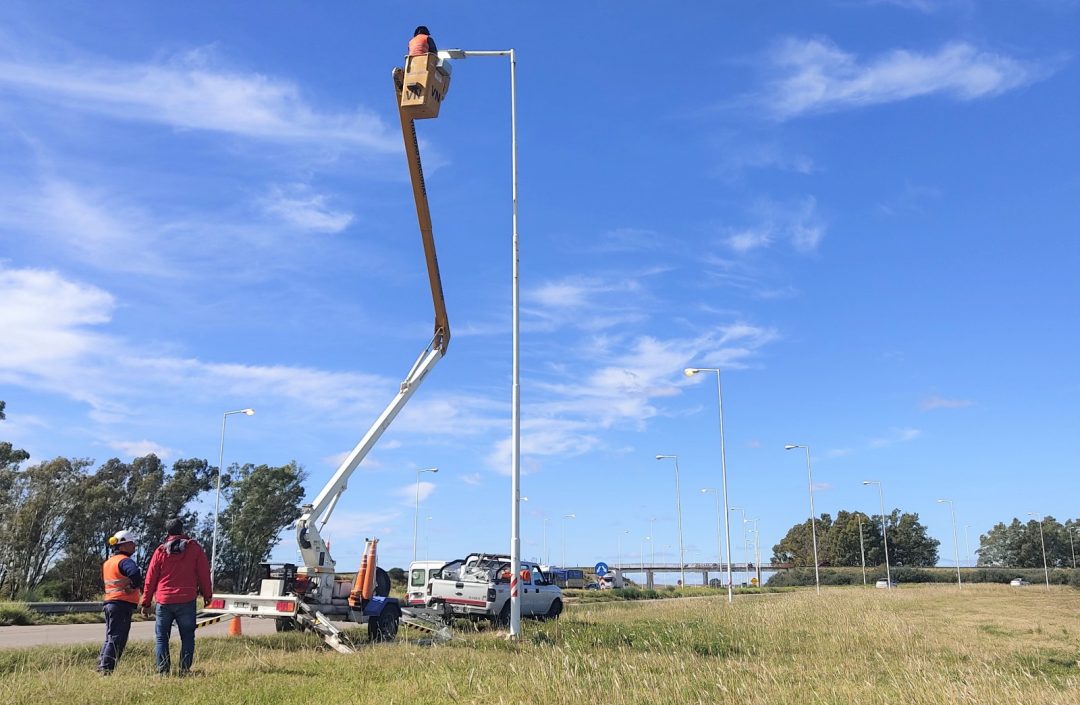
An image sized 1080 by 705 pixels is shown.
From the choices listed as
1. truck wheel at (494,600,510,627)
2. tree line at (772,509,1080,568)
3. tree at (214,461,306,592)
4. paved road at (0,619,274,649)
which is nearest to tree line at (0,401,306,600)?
tree at (214,461,306,592)

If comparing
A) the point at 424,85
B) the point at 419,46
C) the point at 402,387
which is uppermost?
the point at 419,46

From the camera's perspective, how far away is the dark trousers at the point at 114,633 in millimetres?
10336

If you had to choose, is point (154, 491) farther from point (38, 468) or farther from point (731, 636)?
point (731, 636)

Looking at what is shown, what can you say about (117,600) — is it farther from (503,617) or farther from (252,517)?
(252,517)

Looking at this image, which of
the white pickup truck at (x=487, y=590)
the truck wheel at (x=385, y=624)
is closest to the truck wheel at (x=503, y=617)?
the white pickup truck at (x=487, y=590)

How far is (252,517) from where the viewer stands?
5694cm

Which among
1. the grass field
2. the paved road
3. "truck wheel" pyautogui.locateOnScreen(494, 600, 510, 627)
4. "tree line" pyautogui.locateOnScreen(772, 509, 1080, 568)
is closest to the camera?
the grass field

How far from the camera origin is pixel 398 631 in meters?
16.7

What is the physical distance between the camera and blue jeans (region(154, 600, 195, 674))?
10.3 metres

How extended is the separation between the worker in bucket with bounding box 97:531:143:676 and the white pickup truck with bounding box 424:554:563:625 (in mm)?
9138

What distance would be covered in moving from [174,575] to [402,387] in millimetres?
7815

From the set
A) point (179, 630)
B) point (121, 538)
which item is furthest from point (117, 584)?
point (179, 630)

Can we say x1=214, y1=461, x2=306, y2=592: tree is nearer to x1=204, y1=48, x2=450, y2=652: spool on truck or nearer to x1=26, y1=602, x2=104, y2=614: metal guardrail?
x1=26, y1=602, x2=104, y2=614: metal guardrail

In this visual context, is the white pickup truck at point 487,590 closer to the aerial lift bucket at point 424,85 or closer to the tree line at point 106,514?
the aerial lift bucket at point 424,85
